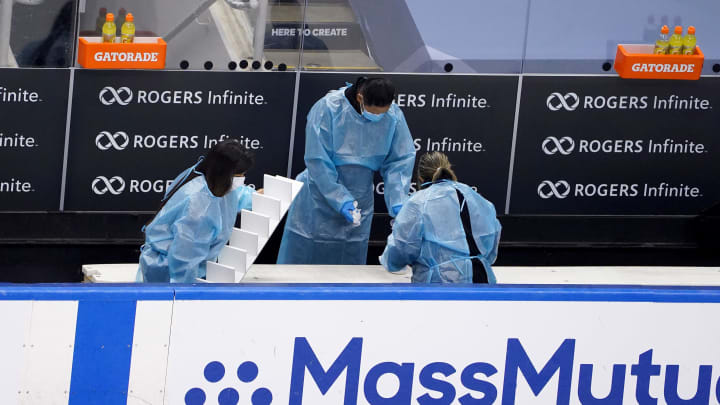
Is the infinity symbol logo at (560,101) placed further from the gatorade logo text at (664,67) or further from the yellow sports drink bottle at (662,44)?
the yellow sports drink bottle at (662,44)

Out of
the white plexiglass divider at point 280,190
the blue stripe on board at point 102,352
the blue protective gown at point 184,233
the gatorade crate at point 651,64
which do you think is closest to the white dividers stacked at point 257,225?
the white plexiglass divider at point 280,190

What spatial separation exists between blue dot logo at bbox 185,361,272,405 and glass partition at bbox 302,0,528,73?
3.05 m

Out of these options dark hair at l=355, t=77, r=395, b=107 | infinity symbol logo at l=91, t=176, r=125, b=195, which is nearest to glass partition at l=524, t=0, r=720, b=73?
dark hair at l=355, t=77, r=395, b=107

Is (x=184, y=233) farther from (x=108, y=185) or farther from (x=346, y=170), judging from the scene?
(x=108, y=185)

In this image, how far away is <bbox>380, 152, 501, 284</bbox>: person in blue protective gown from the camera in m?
A: 5.17

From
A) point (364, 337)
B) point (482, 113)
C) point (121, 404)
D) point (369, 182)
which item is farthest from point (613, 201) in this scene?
point (121, 404)

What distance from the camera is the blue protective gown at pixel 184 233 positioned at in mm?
4797

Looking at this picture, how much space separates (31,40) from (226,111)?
1.17 m

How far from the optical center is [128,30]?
21.6 feet

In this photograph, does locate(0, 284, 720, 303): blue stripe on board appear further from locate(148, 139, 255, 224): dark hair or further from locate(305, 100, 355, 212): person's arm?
locate(305, 100, 355, 212): person's arm

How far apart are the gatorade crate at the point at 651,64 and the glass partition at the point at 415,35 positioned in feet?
2.04

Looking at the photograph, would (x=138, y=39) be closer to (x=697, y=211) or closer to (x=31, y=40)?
(x=31, y=40)

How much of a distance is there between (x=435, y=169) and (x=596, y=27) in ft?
7.93

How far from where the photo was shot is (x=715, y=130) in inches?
298
